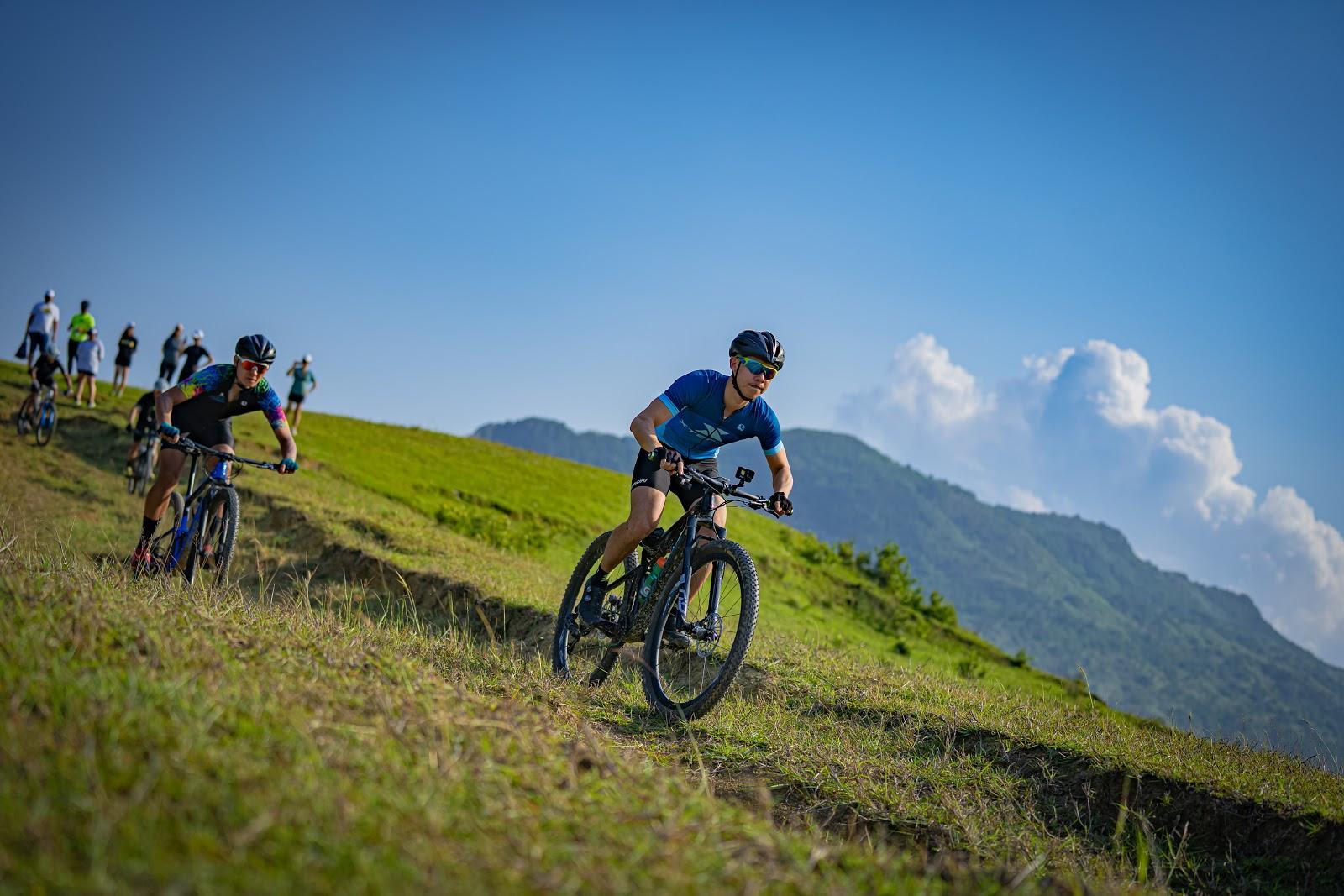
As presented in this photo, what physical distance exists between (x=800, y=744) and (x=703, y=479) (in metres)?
2.00

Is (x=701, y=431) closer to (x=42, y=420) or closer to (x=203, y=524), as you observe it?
(x=203, y=524)

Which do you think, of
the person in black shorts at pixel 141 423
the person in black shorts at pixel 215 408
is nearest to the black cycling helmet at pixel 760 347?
the person in black shorts at pixel 215 408

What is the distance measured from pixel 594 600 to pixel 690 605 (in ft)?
4.44

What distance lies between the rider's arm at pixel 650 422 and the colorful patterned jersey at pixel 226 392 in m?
4.55

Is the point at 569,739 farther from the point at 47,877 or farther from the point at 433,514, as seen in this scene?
the point at 433,514

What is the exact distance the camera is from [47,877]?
6.83ft

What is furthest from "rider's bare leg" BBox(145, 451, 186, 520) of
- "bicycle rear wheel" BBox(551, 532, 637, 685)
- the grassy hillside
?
"bicycle rear wheel" BBox(551, 532, 637, 685)

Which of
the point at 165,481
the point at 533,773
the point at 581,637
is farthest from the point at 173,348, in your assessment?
the point at 533,773

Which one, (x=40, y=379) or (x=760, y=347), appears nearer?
(x=760, y=347)

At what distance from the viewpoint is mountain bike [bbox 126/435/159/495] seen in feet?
65.0

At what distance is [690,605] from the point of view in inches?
269

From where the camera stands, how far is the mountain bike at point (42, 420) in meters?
22.8

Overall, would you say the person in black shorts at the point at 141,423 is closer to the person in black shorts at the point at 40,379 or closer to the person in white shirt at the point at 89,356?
the person in black shorts at the point at 40,379

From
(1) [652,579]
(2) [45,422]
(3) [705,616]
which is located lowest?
(2) [45,422]
